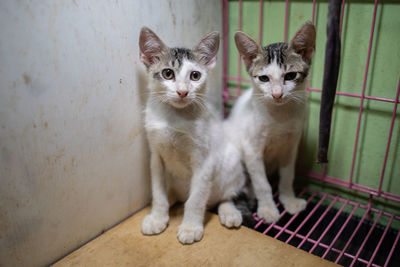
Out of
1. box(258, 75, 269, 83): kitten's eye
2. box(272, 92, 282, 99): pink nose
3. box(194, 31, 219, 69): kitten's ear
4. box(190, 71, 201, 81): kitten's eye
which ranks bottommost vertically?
box(272, 92, 282, 99): pink nose

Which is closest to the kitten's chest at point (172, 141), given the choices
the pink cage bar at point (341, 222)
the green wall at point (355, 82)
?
the pink cage bar at point (341, 222)

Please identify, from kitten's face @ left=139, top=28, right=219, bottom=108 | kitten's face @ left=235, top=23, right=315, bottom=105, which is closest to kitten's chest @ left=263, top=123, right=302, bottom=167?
kitten's face @ left=235, top=23, right=315, bottom=105

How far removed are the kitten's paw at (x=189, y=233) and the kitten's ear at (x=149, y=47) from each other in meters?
0.75

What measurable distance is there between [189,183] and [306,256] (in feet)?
2.00

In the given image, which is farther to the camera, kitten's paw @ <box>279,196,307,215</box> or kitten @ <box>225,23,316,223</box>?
kitten's paw @ <box>279,196,307,215</box>

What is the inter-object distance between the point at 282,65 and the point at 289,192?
0.70 m

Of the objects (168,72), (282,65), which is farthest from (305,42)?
(168,72)

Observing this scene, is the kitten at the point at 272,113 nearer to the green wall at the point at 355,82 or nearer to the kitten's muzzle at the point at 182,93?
the green wall at the point at 355,82

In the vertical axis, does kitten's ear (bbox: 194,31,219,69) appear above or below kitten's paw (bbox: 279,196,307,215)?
above

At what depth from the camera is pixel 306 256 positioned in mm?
1279

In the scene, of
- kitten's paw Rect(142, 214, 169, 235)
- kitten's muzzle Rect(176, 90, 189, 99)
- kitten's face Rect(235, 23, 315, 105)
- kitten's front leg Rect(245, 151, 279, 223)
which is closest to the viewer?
kitten's muzzle Rect(176, 90, 189, 99)

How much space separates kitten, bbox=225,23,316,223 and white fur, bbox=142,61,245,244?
0.12 meters

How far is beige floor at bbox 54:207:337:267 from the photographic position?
1.27 metres

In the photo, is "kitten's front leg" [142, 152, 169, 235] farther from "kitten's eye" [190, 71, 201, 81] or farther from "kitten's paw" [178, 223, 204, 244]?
"kitten's eye" [190, 71, 201, 81]
